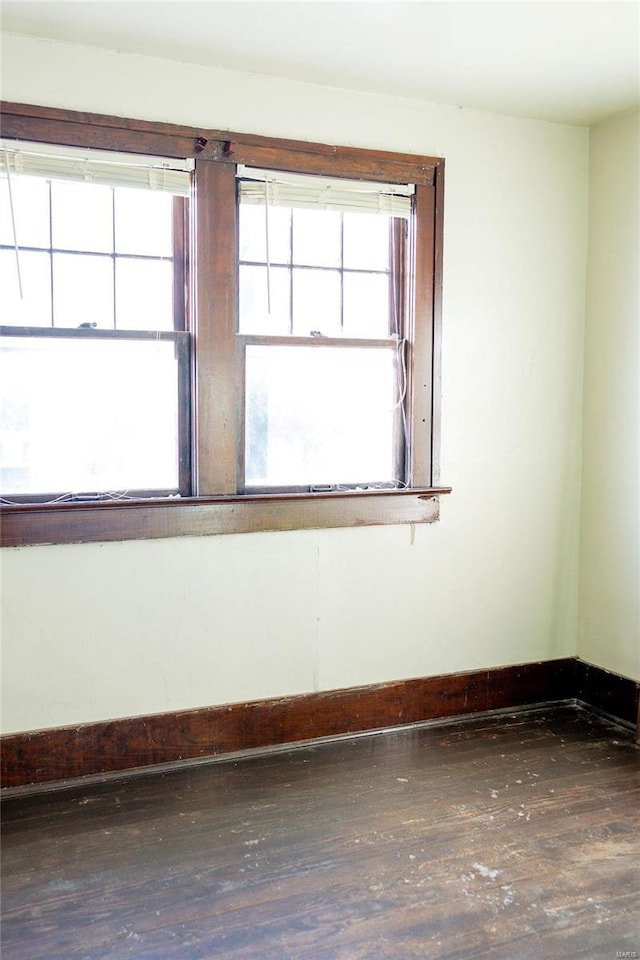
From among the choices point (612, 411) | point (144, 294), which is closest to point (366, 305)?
point (144, 294)

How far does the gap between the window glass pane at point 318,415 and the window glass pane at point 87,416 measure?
0.39 meters

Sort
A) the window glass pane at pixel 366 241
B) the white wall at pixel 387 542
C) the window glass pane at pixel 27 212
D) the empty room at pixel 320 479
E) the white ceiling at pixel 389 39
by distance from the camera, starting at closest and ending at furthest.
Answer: the empty room at pixel 320 479, the white ceiling at pixel 389 39, the window glass pane at pixel 27 212, the white wall at pixel 387 542, the window glass pane at pixel 366 241

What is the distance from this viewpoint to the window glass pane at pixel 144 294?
10.7 ft

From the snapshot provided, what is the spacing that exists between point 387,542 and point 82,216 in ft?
6.40

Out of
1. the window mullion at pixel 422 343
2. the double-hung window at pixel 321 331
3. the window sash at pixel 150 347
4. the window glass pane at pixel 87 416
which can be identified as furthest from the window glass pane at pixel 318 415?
the window glass pane at pixel 87 416

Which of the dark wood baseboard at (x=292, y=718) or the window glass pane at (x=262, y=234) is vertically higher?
the window glass pane at (x=262, y=234)

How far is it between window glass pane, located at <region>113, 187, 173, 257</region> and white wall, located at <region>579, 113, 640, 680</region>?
7.12 feet

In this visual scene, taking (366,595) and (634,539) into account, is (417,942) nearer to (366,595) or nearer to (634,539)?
(366,595)

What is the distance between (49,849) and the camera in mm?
2656

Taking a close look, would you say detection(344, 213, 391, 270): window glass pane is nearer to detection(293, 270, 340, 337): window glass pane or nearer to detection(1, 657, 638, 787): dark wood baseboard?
detection(293, 270, 340, 337): window glass pane

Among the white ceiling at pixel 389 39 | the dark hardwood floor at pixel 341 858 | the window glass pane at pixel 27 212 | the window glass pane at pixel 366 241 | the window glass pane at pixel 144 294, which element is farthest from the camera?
the window glass pane at pixel 366 241

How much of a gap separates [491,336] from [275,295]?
1.12m

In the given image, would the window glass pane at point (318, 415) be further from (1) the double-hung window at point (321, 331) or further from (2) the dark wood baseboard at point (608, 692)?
(2) the dark wood baseboard at point (608, 692)

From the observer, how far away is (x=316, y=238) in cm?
354
